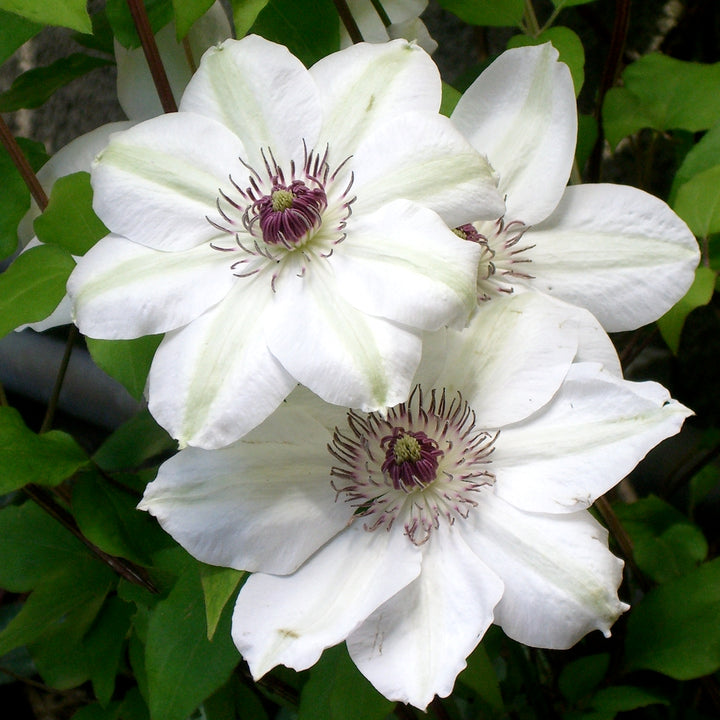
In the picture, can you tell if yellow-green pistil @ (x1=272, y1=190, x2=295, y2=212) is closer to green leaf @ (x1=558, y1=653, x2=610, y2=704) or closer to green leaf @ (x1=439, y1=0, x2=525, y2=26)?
green leaf @ (x1=439, y1=0, x2=525, y2=26)

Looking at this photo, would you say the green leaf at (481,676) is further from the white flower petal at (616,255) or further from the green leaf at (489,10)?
the green leaf at (489,10)

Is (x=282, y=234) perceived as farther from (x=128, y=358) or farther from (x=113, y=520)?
(x=113, y=520)

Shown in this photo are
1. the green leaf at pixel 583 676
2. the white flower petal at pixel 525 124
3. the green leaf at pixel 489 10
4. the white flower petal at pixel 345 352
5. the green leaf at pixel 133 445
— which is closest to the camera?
the white flower petal at pixel 345 352

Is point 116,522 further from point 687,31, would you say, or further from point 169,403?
point 687,31

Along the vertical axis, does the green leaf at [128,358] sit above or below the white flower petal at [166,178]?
below

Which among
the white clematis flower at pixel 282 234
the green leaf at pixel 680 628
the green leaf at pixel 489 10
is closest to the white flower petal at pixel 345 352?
the white clematis flower at pixel 282 234

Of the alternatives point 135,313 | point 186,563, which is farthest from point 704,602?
point 135,313

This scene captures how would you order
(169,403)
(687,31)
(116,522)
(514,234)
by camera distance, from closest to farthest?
1. (169,403)
2. (514,234)
3. (116,522)
4. (687,31)
